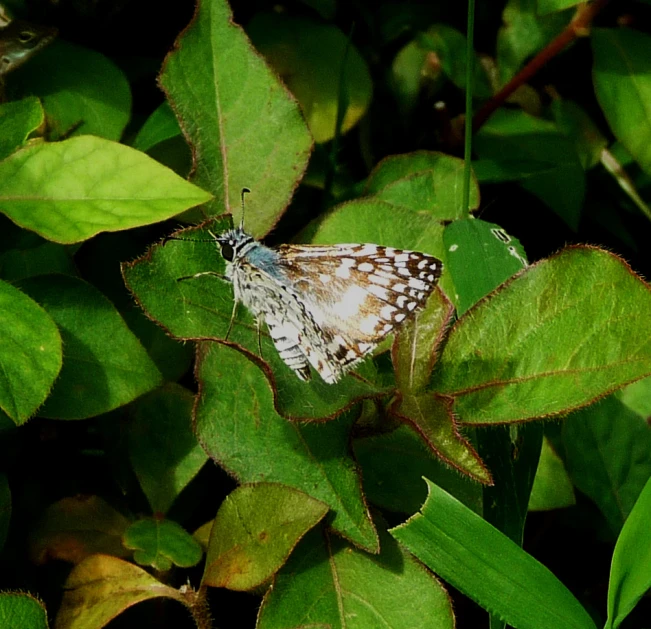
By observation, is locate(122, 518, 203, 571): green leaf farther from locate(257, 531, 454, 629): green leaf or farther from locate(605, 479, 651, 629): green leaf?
locate(605, 479, 651, 629): green leaf

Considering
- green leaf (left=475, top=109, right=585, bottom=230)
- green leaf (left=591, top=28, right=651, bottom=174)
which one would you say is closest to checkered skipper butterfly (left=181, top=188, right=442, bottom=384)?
green leaf (left=475, top=109, right=585, bottom=230)

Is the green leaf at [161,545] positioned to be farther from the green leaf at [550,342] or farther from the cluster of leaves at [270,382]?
the green leaf at [550,342]

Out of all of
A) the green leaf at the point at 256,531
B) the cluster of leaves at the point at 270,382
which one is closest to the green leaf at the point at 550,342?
the cluster of leaves at the point at 270,382

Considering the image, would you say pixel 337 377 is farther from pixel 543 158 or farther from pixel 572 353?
pixel 543 158

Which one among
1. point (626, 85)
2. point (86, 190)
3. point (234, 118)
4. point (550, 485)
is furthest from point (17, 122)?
point (626, 85)

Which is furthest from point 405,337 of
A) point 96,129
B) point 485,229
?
point 96,129

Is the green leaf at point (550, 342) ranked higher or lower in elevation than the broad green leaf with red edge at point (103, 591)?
higher

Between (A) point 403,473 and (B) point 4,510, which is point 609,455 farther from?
(B) point 4,510
